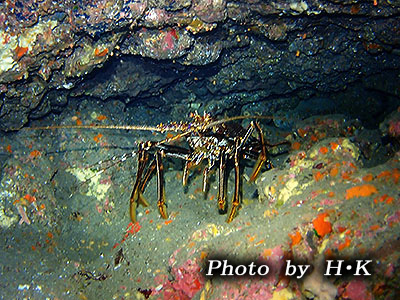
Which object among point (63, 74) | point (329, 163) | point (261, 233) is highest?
point (63, 74)

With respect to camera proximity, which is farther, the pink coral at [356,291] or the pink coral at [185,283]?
the pink coral at [185,283]

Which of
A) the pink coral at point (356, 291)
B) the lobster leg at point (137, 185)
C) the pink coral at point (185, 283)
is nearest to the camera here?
the pink coral at point (356, 291)

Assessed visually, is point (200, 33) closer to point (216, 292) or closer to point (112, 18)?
point (112, 18)

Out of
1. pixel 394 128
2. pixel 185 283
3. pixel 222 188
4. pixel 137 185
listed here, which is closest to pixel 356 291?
pixel 185 283

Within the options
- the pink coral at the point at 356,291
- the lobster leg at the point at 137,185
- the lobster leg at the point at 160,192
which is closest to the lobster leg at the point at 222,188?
the lobster leg at the point at 160,192

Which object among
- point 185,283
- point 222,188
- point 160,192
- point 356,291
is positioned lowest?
point 185,283

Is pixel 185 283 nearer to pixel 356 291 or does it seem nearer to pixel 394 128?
pixel 356 291

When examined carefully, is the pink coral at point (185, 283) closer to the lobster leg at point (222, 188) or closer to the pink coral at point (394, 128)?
the lobster leg at point (222, 188)

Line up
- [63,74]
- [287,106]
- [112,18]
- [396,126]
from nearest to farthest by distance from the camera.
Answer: [112,18] < [396,126] < [63,74] < [287,106]

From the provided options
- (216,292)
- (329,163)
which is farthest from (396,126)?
(216,292)

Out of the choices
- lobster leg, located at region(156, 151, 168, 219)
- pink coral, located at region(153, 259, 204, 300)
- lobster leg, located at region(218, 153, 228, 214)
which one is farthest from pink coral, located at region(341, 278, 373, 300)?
lobster leg, located at region(156, 151, 168, 219)

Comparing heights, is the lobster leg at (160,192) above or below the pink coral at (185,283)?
above
